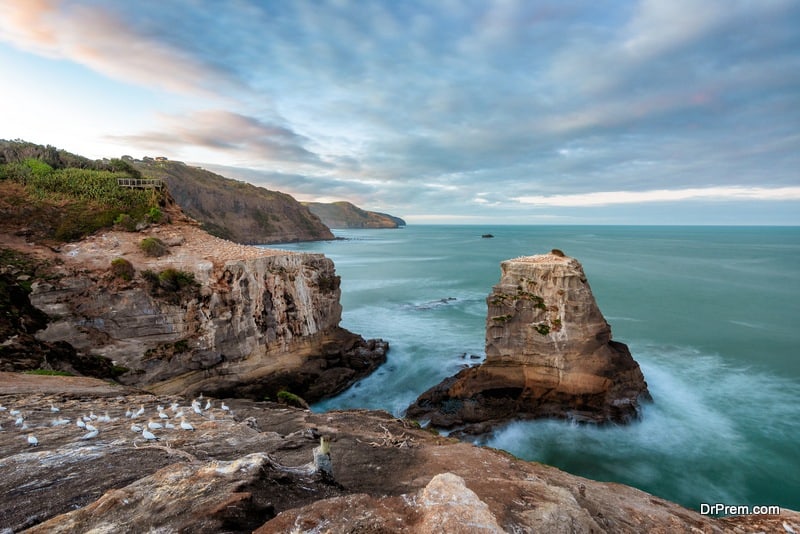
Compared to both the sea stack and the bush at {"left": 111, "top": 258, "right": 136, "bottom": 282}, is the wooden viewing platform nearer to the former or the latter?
the bush at {"left": 111, "top": 258, "right": 136, "bottom": 282}

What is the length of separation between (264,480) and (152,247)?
16.8 meters

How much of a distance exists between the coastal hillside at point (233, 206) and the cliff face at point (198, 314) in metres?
62.3

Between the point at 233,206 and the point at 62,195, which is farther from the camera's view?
the point at 233,206

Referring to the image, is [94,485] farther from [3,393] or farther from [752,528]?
[752,528]

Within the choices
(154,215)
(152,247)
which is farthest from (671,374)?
(154,215)

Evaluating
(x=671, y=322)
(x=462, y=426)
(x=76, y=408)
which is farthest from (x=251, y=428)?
(x=671, y=322)

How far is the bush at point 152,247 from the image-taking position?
58.5 feet

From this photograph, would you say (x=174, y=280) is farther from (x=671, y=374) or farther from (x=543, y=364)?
(x=671, y=374)

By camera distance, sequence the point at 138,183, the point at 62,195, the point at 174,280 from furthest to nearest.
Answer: the point at 138,183, the point at 62,195, the point at 174,280

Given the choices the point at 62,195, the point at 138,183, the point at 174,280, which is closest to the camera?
the point at 174,280

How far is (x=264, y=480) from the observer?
484 cm

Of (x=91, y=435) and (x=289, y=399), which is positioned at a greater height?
(x=91, y=435)

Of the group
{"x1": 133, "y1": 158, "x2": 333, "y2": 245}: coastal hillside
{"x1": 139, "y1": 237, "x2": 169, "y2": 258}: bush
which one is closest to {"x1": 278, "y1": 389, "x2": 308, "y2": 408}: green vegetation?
{"x1": 139, "y1": 237, "x2": 169, "y2": 258}: bush

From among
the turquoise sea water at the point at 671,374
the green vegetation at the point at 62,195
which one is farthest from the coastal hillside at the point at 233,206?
the green vegetation at the point at 62,195
